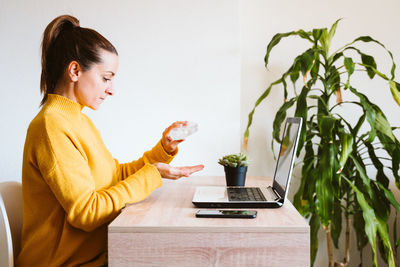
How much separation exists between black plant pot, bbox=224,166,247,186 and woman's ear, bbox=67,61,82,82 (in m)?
0.60

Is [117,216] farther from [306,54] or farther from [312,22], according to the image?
[312,22]

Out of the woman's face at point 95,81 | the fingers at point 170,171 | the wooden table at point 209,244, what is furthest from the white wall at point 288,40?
the wooden table at point 209,244

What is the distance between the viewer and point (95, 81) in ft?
3.83

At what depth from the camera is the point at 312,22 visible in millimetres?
2074

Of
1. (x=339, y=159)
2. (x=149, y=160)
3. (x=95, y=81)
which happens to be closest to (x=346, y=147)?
(x=339, y=159)

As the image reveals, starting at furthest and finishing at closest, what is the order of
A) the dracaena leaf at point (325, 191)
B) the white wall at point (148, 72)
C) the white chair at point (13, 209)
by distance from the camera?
the white wall at point (148, 72), the dracaena leaf at point (325, 191), the white chair at point (13, 209)

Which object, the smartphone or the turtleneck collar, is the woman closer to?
the turtleneck collar

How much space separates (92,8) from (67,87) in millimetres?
982

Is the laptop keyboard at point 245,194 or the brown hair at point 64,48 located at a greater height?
the brown hair at point 64,48

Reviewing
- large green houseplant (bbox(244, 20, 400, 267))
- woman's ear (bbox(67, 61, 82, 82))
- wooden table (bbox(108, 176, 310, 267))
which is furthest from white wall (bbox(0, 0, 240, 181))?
wooden table (bbox(108, 176, 310, 267))

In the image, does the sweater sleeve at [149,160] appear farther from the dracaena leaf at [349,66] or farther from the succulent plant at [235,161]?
the dracaena leaf at [349,66]

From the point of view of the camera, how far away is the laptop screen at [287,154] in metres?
1.09

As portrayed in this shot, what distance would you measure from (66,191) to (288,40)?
4.98 feet

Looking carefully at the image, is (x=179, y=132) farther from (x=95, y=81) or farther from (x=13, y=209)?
(x=13, y=209)
